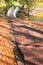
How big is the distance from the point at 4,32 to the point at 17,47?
2.54m

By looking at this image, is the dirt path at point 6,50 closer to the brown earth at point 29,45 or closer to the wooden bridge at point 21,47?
the wooden bridge at point 21,47

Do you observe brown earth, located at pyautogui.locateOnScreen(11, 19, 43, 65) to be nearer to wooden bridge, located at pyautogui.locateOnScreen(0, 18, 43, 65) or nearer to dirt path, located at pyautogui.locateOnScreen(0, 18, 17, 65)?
wooden bridge, located at pyautogui.locateOnScreen(0, 18, 43, 65)

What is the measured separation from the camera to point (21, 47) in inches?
364

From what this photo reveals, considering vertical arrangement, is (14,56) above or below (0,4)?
above

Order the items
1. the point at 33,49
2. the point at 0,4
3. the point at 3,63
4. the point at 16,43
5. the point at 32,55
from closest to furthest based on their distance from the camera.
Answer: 1. the point at 3,63
2. the point at 32,55
3. the point at 33,49
4. the point at 16,43
5. the point at 0,4

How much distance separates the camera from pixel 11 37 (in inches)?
428

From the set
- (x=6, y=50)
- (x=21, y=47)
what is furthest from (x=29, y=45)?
(x=6, y=50)

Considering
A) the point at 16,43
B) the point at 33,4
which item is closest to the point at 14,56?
the point at 16,43

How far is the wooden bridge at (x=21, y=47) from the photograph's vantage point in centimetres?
797

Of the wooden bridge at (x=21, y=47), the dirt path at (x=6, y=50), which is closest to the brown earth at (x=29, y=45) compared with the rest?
the wooden bridge at (x=21, y=47)

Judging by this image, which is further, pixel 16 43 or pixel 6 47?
pixel 16 43

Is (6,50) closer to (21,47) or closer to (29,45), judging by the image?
(21,47)

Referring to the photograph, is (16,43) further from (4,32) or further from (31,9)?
(31,9)

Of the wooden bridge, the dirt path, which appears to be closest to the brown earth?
the wooden bridge
